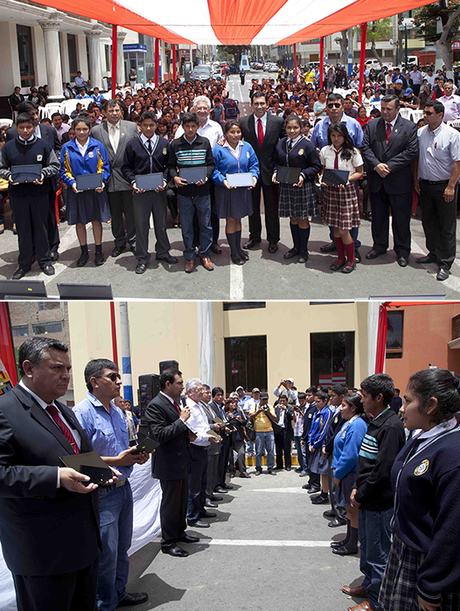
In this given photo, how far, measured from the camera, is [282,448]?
409 inches

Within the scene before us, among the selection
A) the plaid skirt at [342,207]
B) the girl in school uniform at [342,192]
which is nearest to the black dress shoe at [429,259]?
the girl in school uniform at [342,192]

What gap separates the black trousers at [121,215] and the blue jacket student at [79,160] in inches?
16.1

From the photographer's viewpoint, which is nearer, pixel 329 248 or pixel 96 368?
pixel 96 368

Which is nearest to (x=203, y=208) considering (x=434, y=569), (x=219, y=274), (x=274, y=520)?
(x=219, y=274)

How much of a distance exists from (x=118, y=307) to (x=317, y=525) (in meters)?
4.11

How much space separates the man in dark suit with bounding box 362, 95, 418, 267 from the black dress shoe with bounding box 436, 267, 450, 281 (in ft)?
1.44

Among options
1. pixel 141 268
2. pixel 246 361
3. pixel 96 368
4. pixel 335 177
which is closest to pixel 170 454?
pixel 96 368

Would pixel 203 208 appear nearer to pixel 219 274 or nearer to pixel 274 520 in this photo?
pixel 219 274

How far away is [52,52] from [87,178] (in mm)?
28524

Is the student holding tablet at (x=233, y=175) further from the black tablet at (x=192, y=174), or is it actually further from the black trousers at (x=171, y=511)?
the black trousers at (x=171, y=511)

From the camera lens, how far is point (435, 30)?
42.8 metres

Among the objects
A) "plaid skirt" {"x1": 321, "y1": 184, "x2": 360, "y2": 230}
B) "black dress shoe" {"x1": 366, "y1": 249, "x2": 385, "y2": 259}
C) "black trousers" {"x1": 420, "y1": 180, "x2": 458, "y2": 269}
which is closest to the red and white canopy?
"black trousers" {"x1": 420, "y1": 180, "x2": 458, "y2": 269}

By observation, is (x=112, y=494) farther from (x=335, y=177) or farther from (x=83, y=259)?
(x=335, y=177)

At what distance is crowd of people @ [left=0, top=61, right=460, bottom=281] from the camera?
6.14 metres
